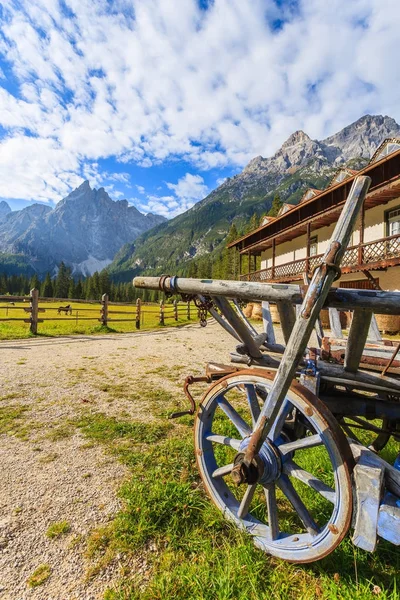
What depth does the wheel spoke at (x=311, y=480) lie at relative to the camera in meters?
1.81

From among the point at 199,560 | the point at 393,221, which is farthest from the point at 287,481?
the point at 393,221

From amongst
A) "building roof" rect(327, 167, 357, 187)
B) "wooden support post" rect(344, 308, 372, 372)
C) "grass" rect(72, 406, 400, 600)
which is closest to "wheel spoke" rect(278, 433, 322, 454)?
"wooden support post" rect(344, 308, 372, 372)

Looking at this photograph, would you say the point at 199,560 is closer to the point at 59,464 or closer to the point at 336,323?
the point at 59,464

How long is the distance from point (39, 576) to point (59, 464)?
137 cm

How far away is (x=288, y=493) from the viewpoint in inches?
79.7

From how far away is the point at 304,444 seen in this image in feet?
6.32

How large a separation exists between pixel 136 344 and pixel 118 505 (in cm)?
929

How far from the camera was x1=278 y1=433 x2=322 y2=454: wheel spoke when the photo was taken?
6.16 ft

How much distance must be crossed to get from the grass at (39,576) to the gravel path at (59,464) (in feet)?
0.09

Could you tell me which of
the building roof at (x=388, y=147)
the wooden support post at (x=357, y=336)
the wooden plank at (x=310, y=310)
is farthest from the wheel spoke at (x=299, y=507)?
the building roof at (x=388, y=147)

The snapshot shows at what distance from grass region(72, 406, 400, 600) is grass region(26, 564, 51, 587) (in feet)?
0.90

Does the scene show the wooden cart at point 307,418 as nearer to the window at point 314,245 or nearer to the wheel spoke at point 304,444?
the wheel spoke at point 304,444

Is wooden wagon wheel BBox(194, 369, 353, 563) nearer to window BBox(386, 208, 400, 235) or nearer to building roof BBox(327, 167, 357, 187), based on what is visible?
window BBox(386, 208, 400, 235)

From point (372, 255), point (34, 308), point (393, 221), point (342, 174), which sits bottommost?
point (34, 308)
